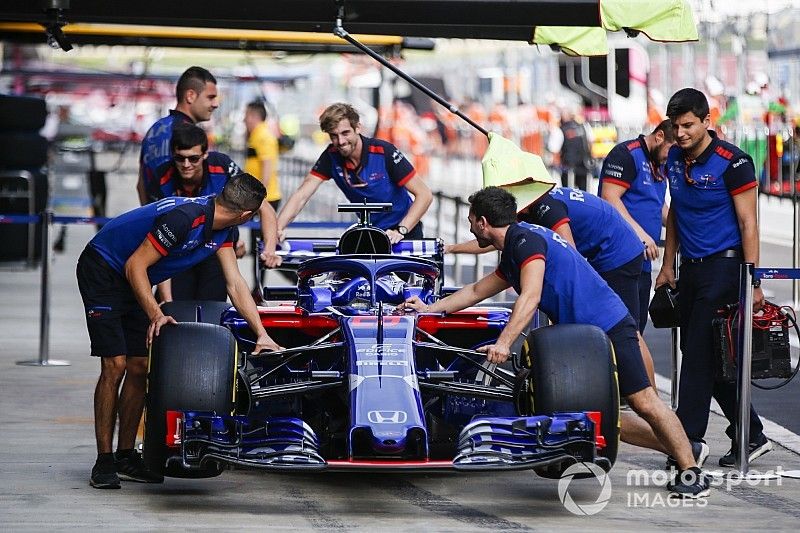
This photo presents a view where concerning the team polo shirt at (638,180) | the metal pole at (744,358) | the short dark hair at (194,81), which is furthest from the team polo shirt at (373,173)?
the metal pole at (744,358)

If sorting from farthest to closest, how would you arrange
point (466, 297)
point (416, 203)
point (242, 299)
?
point (416, 203) → point (466, 297) → point (242, 299)

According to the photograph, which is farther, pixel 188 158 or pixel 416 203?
pixel 416 203

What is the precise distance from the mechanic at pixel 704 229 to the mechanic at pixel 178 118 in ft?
10.4

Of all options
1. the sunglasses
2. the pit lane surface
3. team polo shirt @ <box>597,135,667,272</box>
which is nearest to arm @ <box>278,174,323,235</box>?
the sunglasses

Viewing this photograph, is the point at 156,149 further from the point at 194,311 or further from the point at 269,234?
the point at 194,311

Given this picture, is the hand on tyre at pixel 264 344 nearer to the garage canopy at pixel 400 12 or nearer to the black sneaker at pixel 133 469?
the black sneaker at pixel 133 469

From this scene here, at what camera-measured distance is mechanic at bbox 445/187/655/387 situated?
8336 mm

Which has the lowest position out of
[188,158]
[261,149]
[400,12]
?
[188,158]

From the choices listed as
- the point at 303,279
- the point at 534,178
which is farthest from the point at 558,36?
the point at 303,279

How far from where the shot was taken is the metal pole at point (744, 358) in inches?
303

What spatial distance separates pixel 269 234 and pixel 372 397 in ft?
9.69

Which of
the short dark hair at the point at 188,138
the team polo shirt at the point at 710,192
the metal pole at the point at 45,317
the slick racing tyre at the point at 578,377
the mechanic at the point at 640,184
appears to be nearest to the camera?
the slick racing tyre at the point at 578,377

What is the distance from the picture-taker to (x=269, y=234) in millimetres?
9609

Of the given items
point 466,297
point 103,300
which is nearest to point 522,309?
point 466,297
